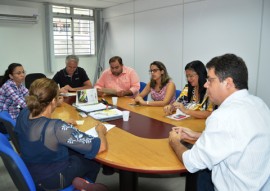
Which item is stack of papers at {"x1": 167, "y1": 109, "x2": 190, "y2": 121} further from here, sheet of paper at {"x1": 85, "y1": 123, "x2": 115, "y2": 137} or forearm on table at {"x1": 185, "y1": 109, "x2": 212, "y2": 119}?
sheet of paper at {"x1": 85, "y1": 123, "x2": 115, "y2": 137}

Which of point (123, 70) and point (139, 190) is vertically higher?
point (123, 70)

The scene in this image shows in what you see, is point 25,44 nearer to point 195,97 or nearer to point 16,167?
point 195,97

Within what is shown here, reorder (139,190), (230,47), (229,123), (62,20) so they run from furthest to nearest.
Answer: (62,20), (230,47), (139,190), (229,123)

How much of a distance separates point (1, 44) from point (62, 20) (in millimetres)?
1494

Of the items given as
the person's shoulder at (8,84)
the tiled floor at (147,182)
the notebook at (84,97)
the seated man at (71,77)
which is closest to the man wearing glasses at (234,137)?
the tiled floor at (147,182)

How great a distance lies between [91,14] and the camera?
611 centimetres

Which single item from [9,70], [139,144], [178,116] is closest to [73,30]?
[9,70]

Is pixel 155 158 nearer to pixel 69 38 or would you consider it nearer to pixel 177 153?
pixel 177 153

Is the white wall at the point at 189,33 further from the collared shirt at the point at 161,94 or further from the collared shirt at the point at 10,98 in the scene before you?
the collared shirt at the point at 10,98

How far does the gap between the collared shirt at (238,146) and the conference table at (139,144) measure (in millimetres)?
242

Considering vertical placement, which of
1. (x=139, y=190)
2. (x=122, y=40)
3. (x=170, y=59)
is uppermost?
(x=122, y=40)

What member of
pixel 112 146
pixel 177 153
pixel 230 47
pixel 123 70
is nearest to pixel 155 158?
pixel 177 153

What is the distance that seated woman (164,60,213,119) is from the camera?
89.7 inches

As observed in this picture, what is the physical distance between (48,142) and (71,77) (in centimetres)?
262
